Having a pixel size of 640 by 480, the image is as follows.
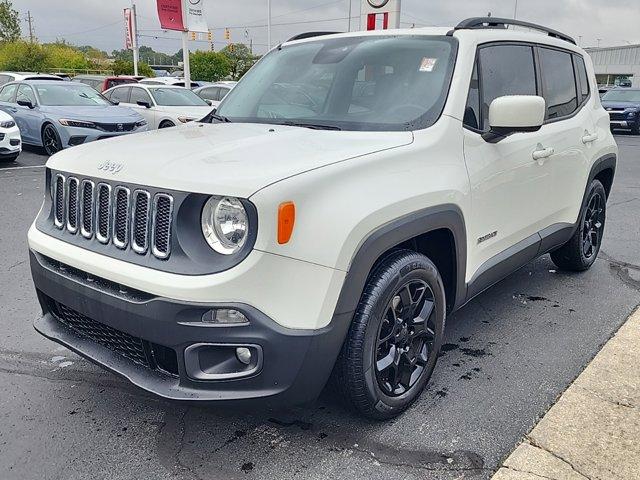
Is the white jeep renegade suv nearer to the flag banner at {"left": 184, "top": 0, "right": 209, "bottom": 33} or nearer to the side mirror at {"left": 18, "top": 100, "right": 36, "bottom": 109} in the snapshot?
the side mirror at {"left": 18, "top": 100, "right": 36, "bottom": 109}

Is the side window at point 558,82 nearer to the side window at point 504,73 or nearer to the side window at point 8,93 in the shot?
the side window at point 504,73

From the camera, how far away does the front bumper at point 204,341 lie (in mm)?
2199

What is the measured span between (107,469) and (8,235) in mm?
4378

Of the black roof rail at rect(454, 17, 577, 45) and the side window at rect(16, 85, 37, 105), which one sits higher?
the black roof rail at rect(454, 17, 577, 45)

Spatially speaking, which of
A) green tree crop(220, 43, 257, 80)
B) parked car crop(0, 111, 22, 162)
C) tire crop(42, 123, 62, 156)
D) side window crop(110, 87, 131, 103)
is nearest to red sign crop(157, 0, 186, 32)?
side window crop(110, 87, 131, 103)

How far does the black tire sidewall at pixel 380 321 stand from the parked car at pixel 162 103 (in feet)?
33.7

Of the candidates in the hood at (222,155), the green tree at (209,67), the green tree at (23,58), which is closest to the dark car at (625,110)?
the hood at (222,155)

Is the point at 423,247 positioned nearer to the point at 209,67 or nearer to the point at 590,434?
the point at 590,434

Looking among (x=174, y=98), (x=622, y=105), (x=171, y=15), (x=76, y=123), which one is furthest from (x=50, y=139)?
(x=622, y=105)

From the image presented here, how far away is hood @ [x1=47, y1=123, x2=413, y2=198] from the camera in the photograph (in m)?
2.24

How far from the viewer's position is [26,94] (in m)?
11.7

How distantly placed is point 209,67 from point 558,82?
4106 cm

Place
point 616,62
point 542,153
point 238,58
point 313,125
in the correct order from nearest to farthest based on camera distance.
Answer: point 313,125 → point 542,153 → point 238,58 → point 616,62

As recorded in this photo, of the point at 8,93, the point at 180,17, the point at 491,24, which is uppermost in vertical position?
the point at 180,17
